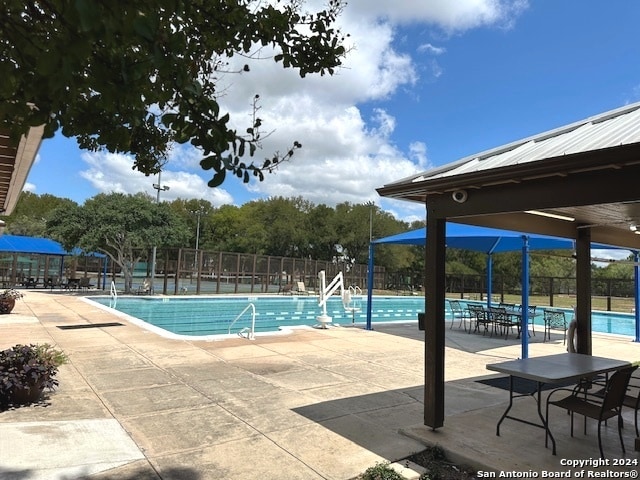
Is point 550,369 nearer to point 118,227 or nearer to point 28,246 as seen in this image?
point 118,227

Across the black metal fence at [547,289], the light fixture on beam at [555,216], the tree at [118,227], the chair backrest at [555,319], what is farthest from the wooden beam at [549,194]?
the black metal fence at [547,289]

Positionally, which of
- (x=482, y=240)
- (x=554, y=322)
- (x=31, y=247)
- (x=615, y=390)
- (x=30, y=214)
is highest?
(x=30, y=214)

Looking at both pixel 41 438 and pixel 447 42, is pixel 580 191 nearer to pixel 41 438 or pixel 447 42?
pixel 41 438

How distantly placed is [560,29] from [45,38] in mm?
11125

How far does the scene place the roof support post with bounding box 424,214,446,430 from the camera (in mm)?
4727

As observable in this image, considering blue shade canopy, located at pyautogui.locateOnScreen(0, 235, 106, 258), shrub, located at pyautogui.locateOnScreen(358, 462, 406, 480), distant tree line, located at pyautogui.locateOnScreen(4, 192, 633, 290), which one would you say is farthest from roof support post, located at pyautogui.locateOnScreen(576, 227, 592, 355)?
blue shade canopy, located at pyautogui.locateOnScreen(0, 235, 106, 258)

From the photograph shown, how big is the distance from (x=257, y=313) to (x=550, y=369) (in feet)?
49.2

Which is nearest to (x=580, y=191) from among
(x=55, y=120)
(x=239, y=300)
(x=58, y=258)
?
(x=55, y=120)

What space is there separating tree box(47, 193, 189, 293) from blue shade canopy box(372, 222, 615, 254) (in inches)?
578

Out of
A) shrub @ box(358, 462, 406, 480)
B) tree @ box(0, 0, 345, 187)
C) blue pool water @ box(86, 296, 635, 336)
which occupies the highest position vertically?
tree @ box(0, 0, 345, 187)

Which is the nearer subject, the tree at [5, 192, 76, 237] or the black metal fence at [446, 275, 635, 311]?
the black metal fence at [446, 275, 635, 311]

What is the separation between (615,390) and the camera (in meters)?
4.09

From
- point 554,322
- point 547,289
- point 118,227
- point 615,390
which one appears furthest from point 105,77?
point 547,289

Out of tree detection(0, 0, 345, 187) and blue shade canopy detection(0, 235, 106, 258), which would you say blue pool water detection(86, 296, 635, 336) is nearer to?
blue shade canopy detection(0, 235, 106, 258)
